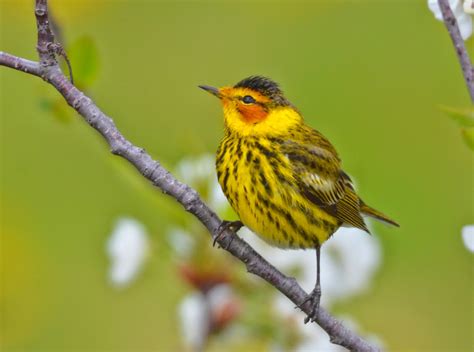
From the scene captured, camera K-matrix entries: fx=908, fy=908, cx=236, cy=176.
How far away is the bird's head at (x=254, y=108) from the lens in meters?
3.39

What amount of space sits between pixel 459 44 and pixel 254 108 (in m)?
1.46

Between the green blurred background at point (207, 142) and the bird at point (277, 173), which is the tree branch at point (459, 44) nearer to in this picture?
the bird at point (277, 173)

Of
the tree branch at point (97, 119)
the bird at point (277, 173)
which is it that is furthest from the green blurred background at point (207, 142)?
the tree branch at point (97, 119)

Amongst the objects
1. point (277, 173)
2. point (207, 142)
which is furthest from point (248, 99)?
point (207, 142)

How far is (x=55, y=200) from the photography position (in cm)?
838

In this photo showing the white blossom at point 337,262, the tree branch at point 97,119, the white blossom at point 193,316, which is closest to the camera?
the tree branch at point 97,119

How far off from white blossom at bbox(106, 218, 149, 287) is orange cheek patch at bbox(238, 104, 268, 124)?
565 millimetres

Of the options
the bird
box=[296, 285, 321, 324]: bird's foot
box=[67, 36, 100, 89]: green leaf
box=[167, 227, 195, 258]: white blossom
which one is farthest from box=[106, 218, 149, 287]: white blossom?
box=[67, 36, 100, 89]: green leaf

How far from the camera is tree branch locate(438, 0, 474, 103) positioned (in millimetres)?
1966

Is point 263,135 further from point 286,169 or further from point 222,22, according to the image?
point 222,22

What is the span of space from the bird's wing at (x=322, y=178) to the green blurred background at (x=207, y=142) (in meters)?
2.16

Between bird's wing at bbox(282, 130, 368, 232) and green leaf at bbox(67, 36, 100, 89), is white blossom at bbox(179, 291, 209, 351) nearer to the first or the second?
bird's wing at bbox(282, 130, 368, 232)

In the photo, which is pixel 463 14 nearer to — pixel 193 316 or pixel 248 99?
pixel 248 99

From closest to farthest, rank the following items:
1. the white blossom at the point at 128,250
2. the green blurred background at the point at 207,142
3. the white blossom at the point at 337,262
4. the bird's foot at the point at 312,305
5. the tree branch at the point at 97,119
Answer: the tree branch at the point at 97,119
the bird's foot at the point at 312,305
the white blossom at the point at 128,250
the white blossom at the point at 337,262
the green blurred background at the point at 207,142
